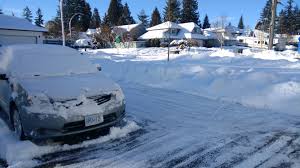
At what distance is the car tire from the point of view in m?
4.81

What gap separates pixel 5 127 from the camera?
5605mm

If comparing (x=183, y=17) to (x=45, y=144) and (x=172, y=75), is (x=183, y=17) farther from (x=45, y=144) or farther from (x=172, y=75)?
(x=45, y=144)

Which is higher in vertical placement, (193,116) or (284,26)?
(284,26)

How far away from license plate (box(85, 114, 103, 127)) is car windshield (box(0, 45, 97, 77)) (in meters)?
1.48

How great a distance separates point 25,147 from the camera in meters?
4.60

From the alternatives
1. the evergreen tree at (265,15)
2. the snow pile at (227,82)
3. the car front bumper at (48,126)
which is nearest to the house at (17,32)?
the snow pile at (227,82)

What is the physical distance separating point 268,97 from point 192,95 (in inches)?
85.0

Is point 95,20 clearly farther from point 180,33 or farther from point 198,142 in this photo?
point 198,142

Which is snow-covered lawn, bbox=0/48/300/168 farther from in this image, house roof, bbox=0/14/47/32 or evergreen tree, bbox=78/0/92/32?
evergreen tree, bbox=78/0/92/32

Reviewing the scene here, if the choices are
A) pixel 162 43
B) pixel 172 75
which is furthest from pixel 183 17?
pixel 172 75

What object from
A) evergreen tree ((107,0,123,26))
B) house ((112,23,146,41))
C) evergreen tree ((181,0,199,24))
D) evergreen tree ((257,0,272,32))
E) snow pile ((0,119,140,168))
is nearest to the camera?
snow pile ((0,119,140,168))

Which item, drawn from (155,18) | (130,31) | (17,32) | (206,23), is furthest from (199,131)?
(206,23)

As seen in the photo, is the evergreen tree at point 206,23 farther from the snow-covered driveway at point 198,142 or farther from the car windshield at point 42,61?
the car windshield at point 42,61

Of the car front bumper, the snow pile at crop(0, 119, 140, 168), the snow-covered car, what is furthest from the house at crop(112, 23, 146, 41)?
the car front bumper
